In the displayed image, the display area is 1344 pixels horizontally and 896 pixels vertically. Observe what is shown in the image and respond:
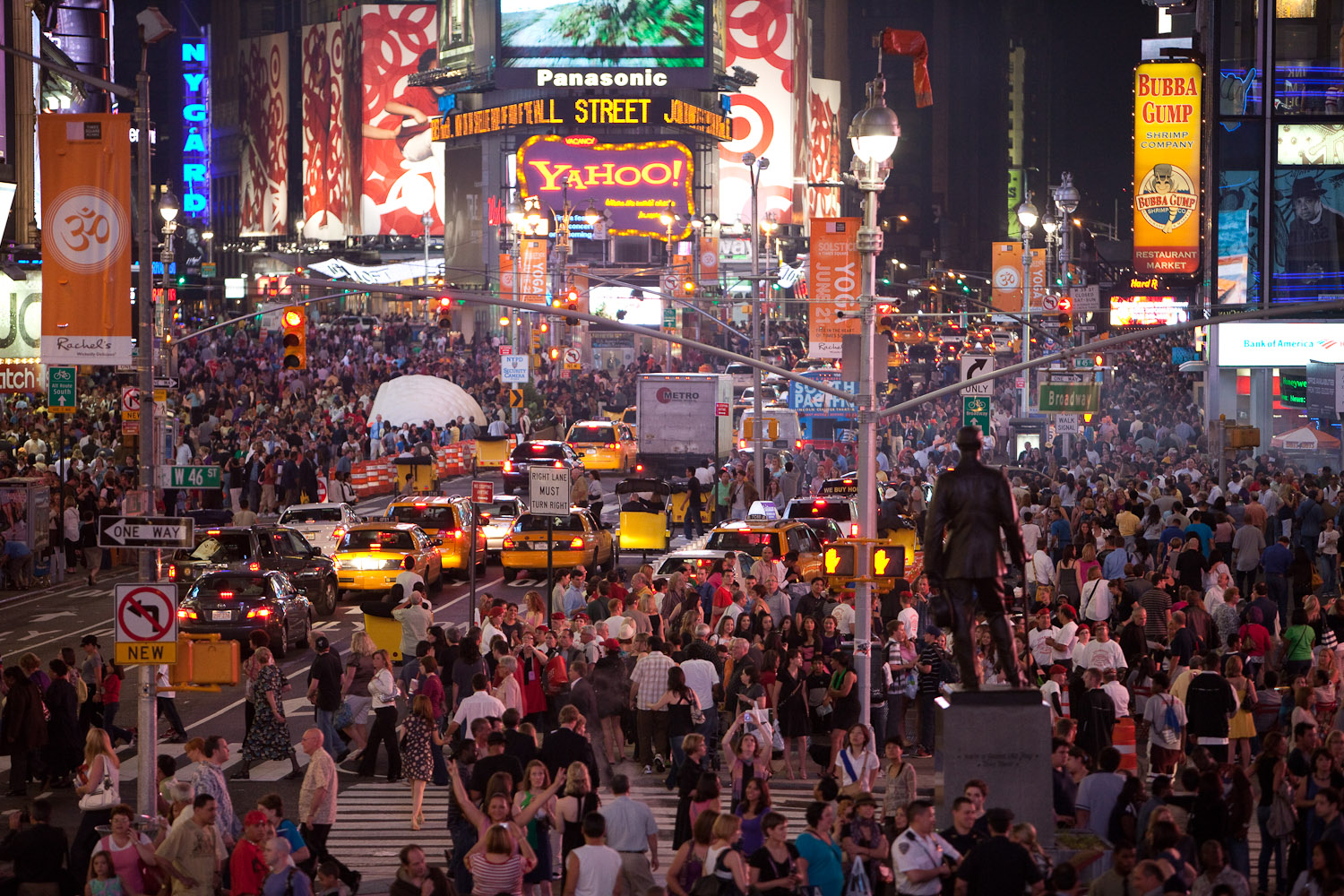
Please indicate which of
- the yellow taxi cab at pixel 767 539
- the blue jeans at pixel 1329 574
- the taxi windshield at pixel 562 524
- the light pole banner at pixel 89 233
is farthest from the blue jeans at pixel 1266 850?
the taxi windshield at pixel 562 524

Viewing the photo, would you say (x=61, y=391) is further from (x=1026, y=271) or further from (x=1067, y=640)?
(x=1026, y=271)

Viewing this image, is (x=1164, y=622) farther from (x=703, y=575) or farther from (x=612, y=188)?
(x=612, y=188)

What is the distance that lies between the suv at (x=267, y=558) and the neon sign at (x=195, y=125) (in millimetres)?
110721

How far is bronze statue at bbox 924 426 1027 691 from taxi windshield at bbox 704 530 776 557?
50.4 ft

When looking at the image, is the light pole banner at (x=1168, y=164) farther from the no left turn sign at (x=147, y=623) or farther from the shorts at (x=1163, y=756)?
the no left turn sign at (x=147, y=623)

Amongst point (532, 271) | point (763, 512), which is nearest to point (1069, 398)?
point (763, 512)

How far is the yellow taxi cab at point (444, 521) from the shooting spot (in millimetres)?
32844

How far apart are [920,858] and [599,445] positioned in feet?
142

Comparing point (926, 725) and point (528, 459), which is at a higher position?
point (528, 459)

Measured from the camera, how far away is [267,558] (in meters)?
28.4

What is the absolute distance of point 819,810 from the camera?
11914 mm

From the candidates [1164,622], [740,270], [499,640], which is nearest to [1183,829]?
[499,640]

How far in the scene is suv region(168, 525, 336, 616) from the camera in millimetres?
27984

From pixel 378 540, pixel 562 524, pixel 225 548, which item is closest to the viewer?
pixel 225 548
